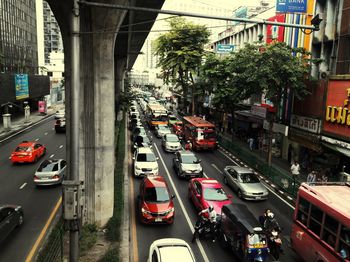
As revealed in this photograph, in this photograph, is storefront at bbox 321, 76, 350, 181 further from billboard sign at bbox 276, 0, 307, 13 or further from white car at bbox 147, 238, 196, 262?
white car at bbox 147, 238, 196, 262

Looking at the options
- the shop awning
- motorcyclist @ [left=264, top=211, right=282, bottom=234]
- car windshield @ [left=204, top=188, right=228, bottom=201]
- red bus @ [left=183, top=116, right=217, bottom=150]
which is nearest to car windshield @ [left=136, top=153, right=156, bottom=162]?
car windshield @ [left=204, top=188, right=228, bottom=201]

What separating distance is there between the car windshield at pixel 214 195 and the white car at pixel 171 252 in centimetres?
629

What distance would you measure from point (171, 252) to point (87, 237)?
4290 mm

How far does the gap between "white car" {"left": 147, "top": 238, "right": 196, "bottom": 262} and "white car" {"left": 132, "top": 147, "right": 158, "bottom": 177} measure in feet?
40.1

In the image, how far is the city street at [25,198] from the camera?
14016mm

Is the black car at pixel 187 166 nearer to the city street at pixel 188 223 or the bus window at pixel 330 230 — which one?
the city street at pixel 188 223

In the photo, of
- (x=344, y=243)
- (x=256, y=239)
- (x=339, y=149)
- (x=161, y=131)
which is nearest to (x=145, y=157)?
(x=339, y=149)

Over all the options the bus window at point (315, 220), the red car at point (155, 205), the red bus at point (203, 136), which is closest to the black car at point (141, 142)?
the red bus at point (203, 136)

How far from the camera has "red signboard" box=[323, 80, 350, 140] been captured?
21.8 m

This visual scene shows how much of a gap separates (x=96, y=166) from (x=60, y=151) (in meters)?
19.1

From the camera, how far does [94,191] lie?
15.5 m

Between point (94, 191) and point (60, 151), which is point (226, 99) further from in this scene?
point (94, 191)

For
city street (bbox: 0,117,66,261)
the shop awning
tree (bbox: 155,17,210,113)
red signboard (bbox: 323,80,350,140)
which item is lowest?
city street (bbox: 0,117,66,261)

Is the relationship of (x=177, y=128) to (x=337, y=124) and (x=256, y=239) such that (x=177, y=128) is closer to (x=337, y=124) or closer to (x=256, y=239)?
(x=337, y=124)
